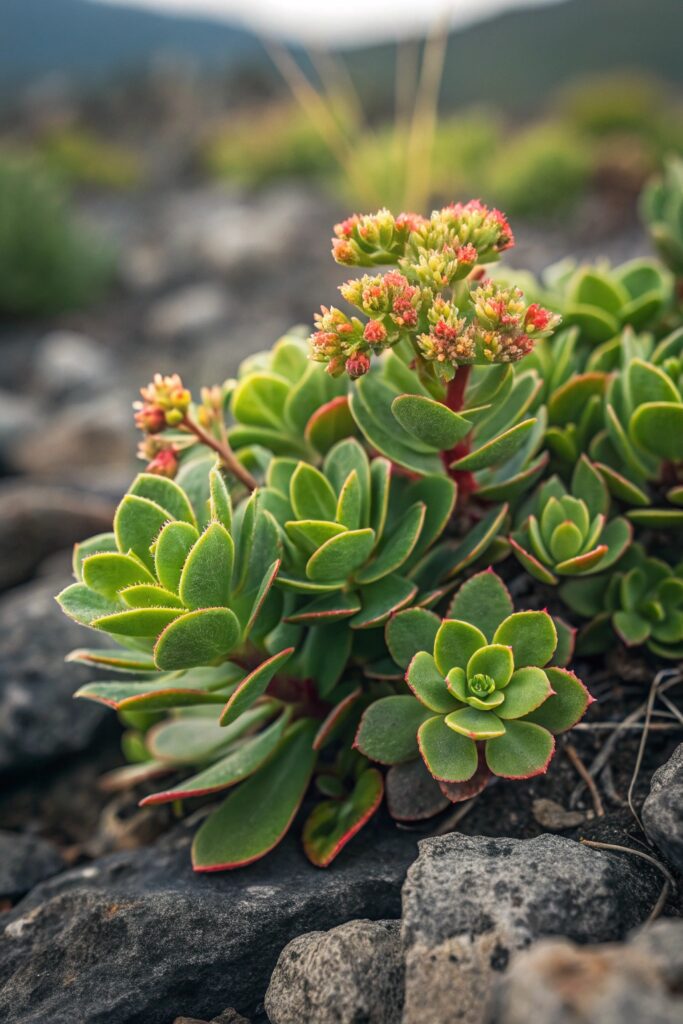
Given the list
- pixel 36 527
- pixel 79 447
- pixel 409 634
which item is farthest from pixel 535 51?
pixel 409 634

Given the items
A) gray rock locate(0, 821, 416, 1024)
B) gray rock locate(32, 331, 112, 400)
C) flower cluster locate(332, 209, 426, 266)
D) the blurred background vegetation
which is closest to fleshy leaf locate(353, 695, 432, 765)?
gray rock locate(0, 821, 416, 1024)

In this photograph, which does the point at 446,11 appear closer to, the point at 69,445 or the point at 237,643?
the point at 69,445

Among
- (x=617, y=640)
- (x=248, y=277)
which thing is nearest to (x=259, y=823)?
(x=617, y=640)

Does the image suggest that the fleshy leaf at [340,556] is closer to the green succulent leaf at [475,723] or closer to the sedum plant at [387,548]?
the sedum plant at [387,548]

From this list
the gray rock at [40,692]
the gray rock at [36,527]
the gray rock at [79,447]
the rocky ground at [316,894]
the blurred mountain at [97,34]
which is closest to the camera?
the rocky ground at [316,894]

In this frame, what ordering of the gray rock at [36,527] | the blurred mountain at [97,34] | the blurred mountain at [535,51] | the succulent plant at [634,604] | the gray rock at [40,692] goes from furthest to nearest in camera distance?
the blurred mountain at [97,34] → the blurred mountain at [535,51] → the gray rock at [36,527] → the gray rock at [40,692] → the succulent plant at [634,604]

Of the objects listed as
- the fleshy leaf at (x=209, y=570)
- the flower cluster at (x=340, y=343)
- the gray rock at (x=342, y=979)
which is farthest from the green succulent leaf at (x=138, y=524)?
the gray rock at (x=342, y=979)
